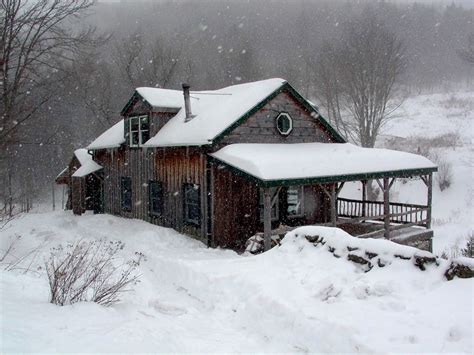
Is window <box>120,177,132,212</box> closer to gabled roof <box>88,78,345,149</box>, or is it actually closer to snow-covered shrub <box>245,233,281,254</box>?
gabled roof <box>88,78,345,149</box>

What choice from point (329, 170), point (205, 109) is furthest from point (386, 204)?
point (205, 109)

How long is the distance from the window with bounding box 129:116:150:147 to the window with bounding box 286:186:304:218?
675 centimetres

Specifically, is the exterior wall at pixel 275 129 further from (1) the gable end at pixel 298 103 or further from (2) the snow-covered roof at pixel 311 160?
(2) the snow-covered roof at pixel 311 160

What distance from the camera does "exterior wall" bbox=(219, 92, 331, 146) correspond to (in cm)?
1546

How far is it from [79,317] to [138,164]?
1365cm

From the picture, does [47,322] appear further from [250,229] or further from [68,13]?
[68,13]

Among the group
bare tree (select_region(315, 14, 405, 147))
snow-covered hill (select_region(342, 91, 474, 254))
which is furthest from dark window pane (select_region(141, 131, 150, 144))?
bare tree (select_region(315, 14, 405, 147))

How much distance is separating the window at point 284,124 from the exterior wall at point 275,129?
142mm

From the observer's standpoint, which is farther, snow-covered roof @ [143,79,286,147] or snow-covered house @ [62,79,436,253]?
snow-covered roof @ [143,79,286,147]

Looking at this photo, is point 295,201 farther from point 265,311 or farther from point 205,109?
point 265,311

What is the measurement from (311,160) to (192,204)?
4.77m

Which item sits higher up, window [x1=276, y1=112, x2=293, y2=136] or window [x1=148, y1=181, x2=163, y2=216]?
window [x1=276, y1=112, x2=293, y2=136]

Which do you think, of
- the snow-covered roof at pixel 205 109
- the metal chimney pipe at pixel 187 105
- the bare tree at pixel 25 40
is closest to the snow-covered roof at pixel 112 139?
the snow-covered roof at pixel 205 109

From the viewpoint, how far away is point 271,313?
6.82m
